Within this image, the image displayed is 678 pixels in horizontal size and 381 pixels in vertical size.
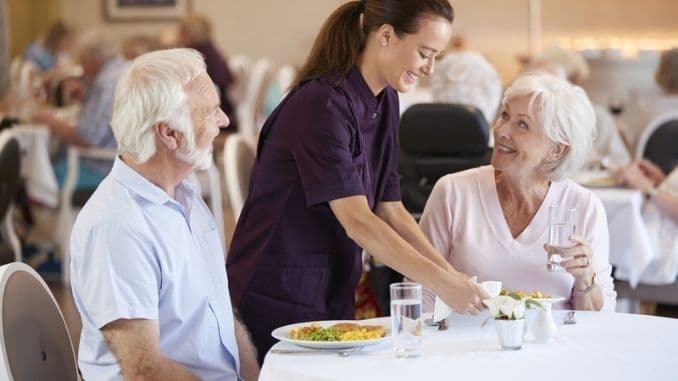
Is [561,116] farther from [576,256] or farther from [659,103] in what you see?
[659,103]

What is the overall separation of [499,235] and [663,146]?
8.89ft

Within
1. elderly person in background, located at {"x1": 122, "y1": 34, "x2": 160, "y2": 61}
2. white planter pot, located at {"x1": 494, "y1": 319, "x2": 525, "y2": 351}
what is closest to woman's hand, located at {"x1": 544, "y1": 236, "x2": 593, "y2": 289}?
white planter pot, located at {"x1": 494, "y1": 319, "x2": 525, "y2": 351}

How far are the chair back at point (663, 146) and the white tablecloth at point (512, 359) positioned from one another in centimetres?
296

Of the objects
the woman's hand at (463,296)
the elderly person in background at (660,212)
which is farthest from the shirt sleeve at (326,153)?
the elderly person in background at (660,212)

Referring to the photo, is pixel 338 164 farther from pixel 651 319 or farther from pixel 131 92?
pixel 651 319

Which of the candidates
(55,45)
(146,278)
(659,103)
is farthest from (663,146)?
(55,45)

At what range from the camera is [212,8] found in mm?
12250

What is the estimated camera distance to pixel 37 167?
652 cm

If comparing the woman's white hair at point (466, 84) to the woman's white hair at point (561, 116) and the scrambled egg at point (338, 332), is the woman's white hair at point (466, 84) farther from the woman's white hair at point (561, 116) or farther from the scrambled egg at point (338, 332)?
the scrambled egg at point (338, 332)

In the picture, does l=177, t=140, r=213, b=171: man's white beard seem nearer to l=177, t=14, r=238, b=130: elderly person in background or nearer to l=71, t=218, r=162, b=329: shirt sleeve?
l=71, t=218, r=162, b=329: shirt sleeve

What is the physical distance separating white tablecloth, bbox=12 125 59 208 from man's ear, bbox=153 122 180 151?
14.9ft

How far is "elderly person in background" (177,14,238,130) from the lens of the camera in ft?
30.3

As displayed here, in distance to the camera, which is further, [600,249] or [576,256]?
[600,249]

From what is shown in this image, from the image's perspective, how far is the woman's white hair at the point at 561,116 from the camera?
271 cm
